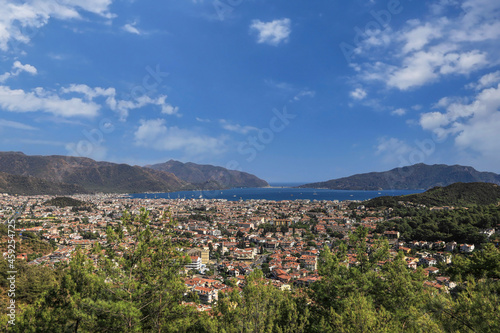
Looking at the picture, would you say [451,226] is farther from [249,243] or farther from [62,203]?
[62,203]

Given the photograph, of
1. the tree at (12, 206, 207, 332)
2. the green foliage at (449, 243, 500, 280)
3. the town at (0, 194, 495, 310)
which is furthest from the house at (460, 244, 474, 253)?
the tree at (12, 206, 207, 332)

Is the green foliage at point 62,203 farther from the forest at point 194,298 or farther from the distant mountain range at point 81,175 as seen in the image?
the forest at point 194,298

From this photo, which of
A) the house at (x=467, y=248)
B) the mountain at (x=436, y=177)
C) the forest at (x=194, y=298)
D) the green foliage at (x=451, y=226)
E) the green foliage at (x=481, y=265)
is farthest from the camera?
the mountain at (x=436, y=177)

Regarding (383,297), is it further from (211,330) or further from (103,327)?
(103,327)

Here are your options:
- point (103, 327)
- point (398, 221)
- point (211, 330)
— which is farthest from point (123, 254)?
point (398, 221)

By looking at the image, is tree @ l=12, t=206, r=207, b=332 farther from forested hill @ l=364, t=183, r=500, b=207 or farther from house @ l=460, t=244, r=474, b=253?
forested hill @ l=364, t=183, r=500, b=207

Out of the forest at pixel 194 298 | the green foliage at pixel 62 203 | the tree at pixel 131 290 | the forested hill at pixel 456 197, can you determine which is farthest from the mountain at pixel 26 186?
the forested hill at pixel 456 197

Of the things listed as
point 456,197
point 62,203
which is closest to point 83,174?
point 62,203
